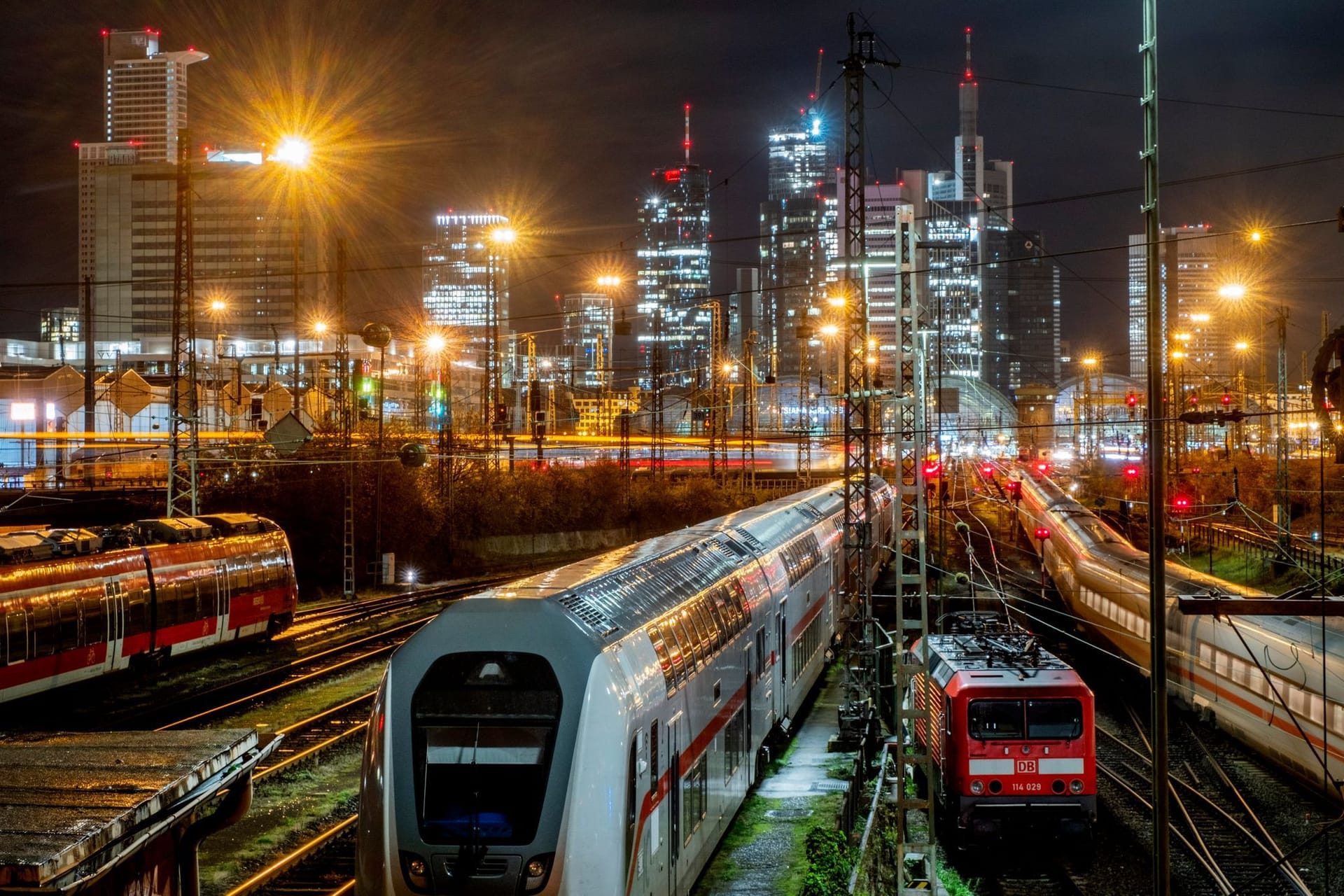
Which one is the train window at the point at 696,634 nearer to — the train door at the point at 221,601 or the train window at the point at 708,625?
the train window at the point at 708,625

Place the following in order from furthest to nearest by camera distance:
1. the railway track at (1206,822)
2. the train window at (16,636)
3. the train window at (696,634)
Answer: the train window at (16,636)
the railway track at (1206,822)
the train window at (696,634)

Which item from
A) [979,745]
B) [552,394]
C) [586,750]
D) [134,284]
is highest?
[134,284]

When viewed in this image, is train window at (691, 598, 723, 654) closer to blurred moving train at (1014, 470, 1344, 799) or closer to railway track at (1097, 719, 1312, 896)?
blurred moving train at (1014, 470, 1344, 799)

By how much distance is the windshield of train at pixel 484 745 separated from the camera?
7.66 metres

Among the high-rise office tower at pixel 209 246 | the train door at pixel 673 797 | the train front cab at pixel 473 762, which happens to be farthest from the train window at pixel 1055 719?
the high-rise office tower at pixel 209 246

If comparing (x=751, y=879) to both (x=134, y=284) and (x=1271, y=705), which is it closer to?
(x=1271, y=705)

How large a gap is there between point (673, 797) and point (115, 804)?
572 centimetres

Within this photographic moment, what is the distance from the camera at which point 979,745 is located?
46.6 ft

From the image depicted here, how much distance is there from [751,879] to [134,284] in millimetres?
157273

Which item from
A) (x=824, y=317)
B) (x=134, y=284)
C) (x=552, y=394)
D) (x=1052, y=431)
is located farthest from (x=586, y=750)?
(x=134, y=284)

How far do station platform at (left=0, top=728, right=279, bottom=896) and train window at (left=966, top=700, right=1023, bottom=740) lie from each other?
33.3 feet

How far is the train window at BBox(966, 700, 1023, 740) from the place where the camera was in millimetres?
14195

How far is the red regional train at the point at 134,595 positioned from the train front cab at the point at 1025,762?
13708 mm

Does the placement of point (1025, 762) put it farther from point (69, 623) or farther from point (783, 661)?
point (69, 623)
